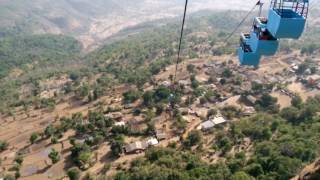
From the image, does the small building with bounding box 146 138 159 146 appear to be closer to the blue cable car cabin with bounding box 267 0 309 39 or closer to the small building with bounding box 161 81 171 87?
the small building with bounding box 161 81 171 87

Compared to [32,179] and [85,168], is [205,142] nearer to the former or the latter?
[85,168]

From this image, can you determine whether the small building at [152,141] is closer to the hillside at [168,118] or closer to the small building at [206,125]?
the hillside at [168,118]

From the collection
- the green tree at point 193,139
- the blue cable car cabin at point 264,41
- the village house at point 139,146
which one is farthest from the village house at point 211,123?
the blue cable car cabin at point 264,41

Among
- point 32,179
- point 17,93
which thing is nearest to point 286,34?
point 32,179

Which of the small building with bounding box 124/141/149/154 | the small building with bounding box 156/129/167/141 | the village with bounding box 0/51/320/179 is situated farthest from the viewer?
the small building with bounding box 156/129/167/141

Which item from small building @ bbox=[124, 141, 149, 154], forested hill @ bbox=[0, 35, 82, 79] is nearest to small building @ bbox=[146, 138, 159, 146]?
small building @ bbox=[124, 141, 149, 154]

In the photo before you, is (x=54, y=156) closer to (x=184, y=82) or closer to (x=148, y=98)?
(x=148, y=98)
